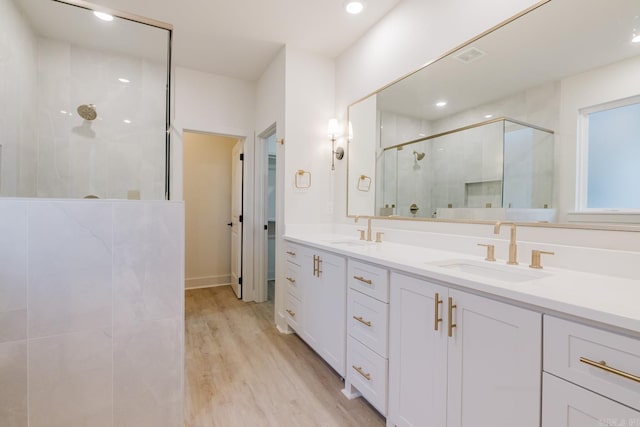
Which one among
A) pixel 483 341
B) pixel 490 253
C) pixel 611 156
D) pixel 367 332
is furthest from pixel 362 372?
pixel 611 156

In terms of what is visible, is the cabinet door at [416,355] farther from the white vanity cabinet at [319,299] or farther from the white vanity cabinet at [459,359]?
the white vanity cabinet at [319,299]

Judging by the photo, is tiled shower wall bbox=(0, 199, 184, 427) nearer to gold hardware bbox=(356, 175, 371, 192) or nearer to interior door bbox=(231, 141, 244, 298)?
gold hardware bbox=(356, 175, 371, 192)

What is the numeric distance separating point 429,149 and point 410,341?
4.29ft

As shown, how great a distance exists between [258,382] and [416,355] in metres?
1.17

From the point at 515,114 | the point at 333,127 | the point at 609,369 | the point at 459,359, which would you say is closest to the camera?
the point at 609,369

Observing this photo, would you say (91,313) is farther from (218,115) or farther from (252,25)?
(218,115)

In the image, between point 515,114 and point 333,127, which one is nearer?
point 515,114

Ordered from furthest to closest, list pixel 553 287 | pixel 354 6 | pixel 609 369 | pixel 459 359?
pixel 354 6
pixel 459 359
pixel 553 287
pixel 609 369

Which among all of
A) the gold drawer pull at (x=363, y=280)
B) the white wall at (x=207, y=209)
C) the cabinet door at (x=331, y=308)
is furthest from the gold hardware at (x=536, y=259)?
the white wall at (x=207, y=209)

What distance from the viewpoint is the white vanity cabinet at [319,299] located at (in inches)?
74.5

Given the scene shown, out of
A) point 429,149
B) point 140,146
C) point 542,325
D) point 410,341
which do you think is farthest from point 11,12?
point 542,325

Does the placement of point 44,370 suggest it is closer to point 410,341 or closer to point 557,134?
point 410,341

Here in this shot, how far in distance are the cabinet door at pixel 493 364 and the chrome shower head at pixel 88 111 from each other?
2147mm

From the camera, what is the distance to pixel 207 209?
14.1 ft
